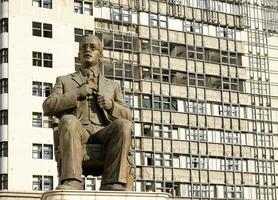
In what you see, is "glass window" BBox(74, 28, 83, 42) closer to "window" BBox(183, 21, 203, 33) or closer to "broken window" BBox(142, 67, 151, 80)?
"broken window" BBox(142, 67, 151, 80)

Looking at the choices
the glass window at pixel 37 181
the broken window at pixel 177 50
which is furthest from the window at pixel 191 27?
the glass window at pixel 37 181

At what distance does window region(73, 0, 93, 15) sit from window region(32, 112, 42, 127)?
294 inches

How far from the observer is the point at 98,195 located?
12609 mm

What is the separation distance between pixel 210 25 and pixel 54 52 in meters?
12.7

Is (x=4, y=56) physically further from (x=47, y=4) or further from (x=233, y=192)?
(x=233, y=192)

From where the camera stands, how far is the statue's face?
14.2 meters

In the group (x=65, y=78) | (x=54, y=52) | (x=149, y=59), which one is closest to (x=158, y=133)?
(x=149, y=59)

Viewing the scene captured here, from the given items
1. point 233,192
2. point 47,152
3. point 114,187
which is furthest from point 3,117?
point 114,187

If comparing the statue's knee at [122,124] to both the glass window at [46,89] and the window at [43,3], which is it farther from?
the window at [43,3]

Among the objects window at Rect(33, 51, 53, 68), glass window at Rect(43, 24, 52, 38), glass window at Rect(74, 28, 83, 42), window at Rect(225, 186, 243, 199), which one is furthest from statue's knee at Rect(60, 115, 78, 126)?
window at Rect(225, 186, 243, 199)

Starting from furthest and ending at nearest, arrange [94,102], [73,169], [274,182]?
1. [274,182]
2. [94,102]
3. [73,169]

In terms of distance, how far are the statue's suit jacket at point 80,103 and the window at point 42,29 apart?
36.1 meters

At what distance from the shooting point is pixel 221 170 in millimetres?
54156

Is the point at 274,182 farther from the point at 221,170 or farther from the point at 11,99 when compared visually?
the point at 11,99
